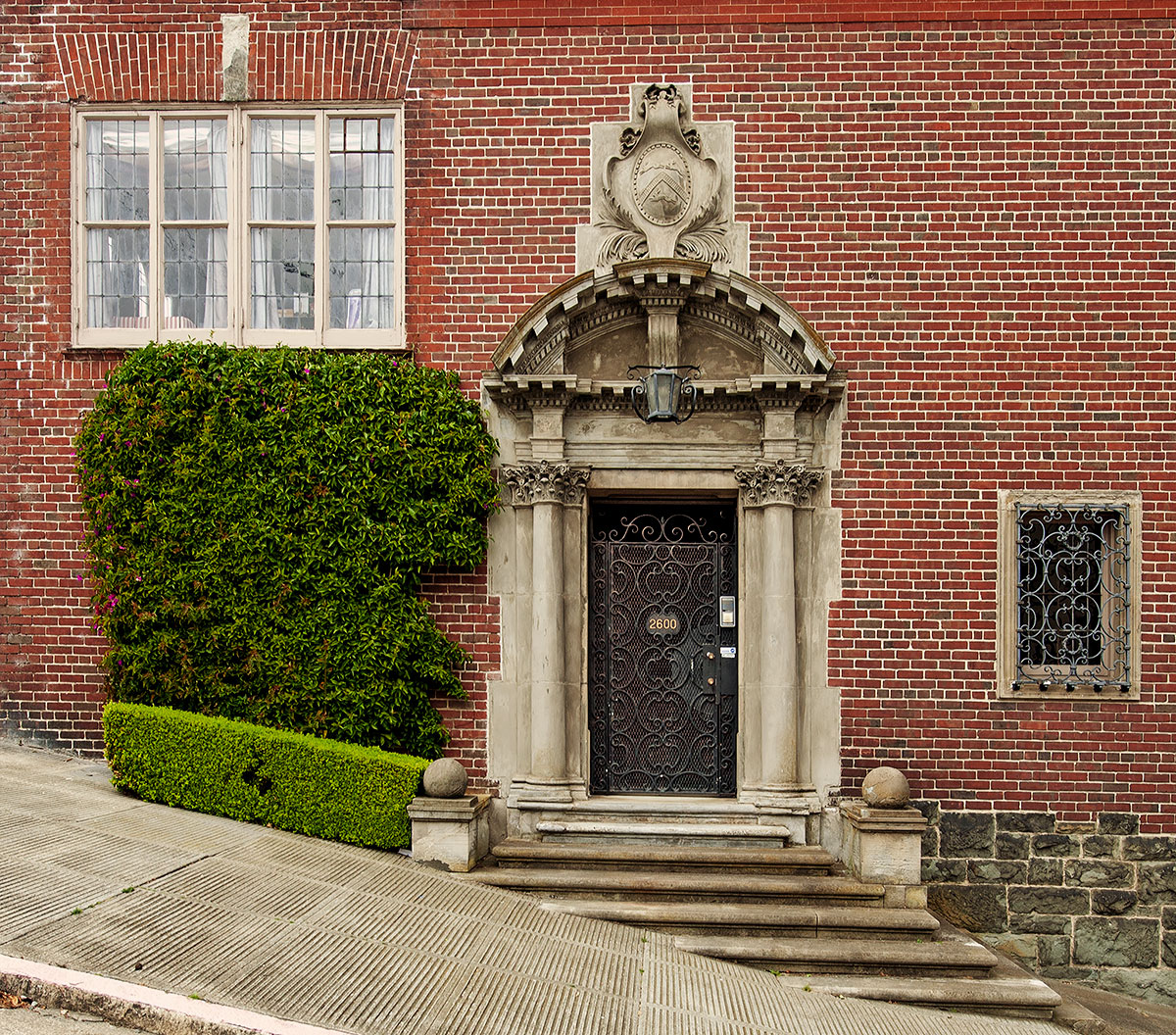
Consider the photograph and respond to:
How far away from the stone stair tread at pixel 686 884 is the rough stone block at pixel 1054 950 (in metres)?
1.78

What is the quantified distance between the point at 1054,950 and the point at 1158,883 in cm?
96

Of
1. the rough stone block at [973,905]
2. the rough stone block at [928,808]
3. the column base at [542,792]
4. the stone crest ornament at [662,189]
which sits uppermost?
the stone crest ornament at [662,189]

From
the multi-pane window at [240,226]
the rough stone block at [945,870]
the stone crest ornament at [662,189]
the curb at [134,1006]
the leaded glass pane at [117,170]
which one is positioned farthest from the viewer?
the leaded glass pane at [117,170]

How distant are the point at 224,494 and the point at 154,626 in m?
1.17

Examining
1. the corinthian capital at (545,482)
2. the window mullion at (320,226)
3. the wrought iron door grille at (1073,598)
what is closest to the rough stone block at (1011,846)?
the wrought iron door grille at (1073,598)

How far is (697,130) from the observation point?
24.7ft

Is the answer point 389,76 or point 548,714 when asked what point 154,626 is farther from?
point 389,76

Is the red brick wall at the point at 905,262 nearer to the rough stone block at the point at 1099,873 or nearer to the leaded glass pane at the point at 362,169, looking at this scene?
the leaded glass pane at the point at 362,169

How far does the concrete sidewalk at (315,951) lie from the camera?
4.29m

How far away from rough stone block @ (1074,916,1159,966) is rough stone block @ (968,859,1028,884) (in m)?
0.56

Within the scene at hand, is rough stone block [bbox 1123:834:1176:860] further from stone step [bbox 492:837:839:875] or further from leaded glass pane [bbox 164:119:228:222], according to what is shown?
leaded glass pane [bbox 164:119:228:222]

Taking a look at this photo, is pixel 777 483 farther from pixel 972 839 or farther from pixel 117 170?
pixel 117 170

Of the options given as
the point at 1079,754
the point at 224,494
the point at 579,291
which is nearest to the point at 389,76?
the point at 579,291

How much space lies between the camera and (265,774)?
668cm
